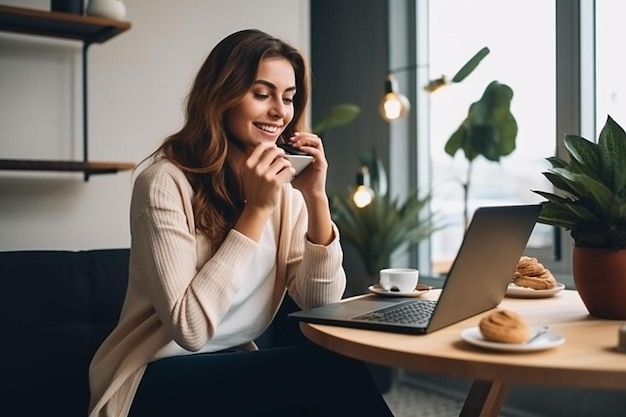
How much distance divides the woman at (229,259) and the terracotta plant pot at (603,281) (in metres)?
0.43

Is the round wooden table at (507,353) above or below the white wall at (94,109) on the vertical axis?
below

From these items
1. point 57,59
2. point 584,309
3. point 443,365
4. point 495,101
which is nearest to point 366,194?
point 495,101

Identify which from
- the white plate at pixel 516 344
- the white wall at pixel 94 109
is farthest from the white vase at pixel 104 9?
the white plate at pixel 516 344

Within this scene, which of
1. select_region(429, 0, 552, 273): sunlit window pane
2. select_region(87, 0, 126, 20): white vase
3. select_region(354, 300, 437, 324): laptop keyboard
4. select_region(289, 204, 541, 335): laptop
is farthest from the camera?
select_region(429, 0, 552, 273): sunlit window pane

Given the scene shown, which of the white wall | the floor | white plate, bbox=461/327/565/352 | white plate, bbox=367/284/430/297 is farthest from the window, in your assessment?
white plate, bbox=461/327/565/352

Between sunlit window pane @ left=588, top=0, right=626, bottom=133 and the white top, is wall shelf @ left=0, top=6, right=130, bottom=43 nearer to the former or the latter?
the white top

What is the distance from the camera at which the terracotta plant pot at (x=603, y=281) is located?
3.84 ft

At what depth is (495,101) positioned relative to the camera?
2.62 metres

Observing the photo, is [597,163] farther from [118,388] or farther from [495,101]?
[495,101]

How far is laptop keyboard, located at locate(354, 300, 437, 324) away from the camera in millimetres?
1135

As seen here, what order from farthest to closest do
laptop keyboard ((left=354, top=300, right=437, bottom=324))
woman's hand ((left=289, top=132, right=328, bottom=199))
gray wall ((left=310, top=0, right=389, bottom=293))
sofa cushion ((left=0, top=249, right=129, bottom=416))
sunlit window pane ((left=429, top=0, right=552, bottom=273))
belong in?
gray wall ((left=310, top=0, right=389, bottom=293))
sunlit window pane ((left=429, top=0, right=552, bottom=273))
sofa cushion ((left=0, top=249, right=129, bottom=416))
woman's hand ((left=289, top=132, right=328, bottom=199))
laptop keyboard ((left=354, top=300, right=437, bottom=324))

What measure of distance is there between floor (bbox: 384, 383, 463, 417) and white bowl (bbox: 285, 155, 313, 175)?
1544 millimetres

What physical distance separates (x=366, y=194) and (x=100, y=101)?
1.06 metres

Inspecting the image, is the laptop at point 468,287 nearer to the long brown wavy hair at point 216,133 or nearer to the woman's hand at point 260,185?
the woman's hand at point 260,185
